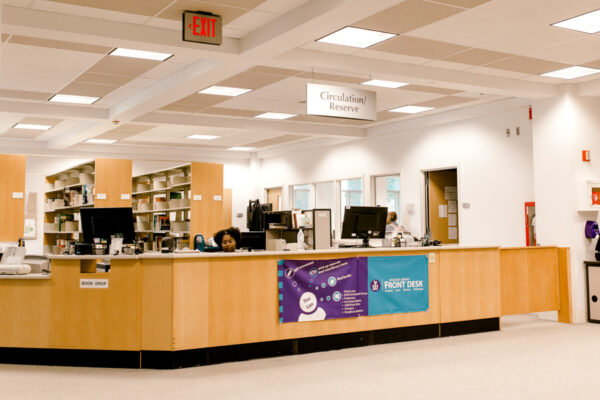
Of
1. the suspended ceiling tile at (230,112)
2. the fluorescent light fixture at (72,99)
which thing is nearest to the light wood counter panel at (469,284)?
the suspended ceiling tile at (230,112)

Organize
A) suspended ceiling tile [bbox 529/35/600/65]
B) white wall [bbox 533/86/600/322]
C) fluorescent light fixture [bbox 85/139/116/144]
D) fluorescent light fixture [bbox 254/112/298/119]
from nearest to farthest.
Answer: suspended ceiling tile [bbox 529/35/600/65]
white wall [bbox 533/86/600/322]
fluorescent light fixture [bbox 254/112/298/119]
fluorescent light fixture [bbox 85/139/116/144]

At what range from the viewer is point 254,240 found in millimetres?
9953

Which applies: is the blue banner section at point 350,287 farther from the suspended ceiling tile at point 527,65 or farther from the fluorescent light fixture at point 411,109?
the fluorescent light fixture at point 411,109

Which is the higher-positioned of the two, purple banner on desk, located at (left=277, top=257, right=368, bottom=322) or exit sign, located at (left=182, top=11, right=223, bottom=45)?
exit sign, located at (left=182, top=11, right=223, bottom=45)

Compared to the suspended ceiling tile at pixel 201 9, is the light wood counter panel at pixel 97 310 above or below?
below

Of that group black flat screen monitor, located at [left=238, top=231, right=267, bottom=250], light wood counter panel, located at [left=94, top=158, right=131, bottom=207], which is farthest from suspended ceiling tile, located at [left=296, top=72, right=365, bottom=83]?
light wood counter panel, located at [left=94, top=158, right=131, bottom=207]

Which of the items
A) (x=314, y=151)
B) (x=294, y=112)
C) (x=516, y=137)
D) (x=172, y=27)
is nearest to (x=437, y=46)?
(x=172, y=27)

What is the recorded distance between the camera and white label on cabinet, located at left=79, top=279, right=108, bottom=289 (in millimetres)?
5617

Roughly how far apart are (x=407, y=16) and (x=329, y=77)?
2.76 metres

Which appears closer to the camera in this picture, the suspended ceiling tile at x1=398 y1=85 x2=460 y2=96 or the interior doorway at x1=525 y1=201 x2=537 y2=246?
the suspended ceiling tile at x1=398 y1=85 x2=460 y2=96

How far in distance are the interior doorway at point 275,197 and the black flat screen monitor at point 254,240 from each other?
5.48m

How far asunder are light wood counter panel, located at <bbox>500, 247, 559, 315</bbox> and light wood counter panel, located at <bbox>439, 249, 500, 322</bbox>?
0.40 meters

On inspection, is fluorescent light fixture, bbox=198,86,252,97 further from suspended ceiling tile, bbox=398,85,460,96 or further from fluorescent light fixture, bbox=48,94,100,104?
suspended ceiling tile, bbox=398,85,460,96

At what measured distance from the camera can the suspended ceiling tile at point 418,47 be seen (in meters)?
6.46
